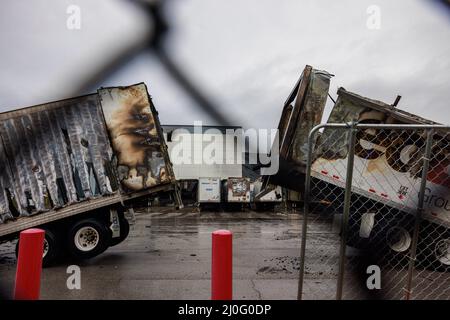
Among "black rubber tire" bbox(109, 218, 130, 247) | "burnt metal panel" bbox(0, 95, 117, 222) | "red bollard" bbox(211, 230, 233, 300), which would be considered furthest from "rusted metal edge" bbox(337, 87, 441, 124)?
"black rubber tire" bbox(109, 218, 130, 247)

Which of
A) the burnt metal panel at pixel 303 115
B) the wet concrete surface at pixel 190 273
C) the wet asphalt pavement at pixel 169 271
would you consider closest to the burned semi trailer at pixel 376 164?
the burnt metal panel at pixel 303 115

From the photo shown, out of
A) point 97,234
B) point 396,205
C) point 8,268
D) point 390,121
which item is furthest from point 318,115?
point 8,268

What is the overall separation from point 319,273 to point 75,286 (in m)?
3.95

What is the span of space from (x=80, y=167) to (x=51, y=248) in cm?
167

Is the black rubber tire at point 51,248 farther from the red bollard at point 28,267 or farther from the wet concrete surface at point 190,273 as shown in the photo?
the red bollard at point 28,267

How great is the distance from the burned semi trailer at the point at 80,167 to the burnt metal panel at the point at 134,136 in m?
0.02

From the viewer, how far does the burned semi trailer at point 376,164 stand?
22.8 feet

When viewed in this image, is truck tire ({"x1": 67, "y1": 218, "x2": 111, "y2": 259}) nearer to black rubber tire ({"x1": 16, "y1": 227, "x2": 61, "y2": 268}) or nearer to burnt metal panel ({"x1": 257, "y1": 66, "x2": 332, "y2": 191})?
black rubber tire ({"x1": 16, "y1": 227, "x2": 61, "y2": 268})

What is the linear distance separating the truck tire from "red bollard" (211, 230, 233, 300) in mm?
5035

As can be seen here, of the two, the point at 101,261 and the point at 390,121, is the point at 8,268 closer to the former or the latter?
the point at 101,261

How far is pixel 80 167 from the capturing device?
760cm

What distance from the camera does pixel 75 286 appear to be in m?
5.70

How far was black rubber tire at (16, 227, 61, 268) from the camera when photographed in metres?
7.15
